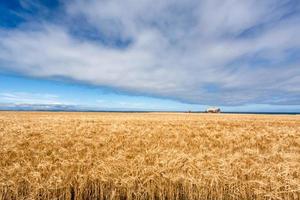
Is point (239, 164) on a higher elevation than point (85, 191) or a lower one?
higher

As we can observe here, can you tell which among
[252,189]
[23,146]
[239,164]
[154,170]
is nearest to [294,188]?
[252,189]

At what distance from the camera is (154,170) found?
707 centimetres

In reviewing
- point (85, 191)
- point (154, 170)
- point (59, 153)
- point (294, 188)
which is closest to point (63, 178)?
point (85, 191)

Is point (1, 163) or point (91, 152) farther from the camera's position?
point (91, 152)

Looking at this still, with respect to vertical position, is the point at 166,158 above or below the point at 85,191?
above

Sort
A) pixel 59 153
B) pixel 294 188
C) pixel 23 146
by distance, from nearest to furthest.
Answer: pixel 294 188
pixel 59 153
pixel 23 146

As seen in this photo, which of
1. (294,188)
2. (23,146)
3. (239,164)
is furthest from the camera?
(23,146)

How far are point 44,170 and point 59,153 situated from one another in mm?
2464

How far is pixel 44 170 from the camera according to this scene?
7.07m

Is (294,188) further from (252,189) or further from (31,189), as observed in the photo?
(31,189)

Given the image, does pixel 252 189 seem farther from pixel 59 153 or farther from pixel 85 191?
pixel 59 153

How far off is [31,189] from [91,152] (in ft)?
12.5

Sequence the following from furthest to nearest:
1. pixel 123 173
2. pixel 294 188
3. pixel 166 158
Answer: pixel 166 158 < pixel 123 173 < pixel 294 188

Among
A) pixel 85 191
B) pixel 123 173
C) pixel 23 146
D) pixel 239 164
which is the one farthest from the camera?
pixel 23 146
